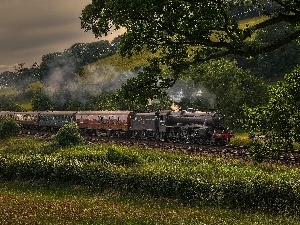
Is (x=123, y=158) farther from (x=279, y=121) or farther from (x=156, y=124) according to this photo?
(x=279, y=121)

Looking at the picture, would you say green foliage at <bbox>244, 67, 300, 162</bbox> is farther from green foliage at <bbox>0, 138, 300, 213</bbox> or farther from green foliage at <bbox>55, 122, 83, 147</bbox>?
green foliage at <bbox>55, 122, 83, 147</bbox>

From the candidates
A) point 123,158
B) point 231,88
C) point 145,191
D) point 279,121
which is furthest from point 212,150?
point 231,88

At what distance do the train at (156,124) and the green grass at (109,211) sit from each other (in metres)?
16.2

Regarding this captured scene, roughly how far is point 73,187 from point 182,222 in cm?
1260

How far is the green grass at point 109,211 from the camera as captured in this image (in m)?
20.5

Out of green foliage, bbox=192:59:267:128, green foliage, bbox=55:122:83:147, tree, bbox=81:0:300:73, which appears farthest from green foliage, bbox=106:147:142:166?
green foliage, bbox=192:59:267:128

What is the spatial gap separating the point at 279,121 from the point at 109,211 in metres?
12.5

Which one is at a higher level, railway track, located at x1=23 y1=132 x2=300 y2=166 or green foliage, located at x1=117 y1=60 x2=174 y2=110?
green foliage, located at x1=117 y1=60 x2=174 y2=110

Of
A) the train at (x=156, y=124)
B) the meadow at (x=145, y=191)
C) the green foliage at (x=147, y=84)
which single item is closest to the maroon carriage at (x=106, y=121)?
the train at (x=156, y=124)

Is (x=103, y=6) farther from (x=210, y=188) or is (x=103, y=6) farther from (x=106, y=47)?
(x=106, y=47)

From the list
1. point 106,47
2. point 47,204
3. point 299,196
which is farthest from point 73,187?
point 106,47

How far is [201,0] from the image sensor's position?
33.9 feet

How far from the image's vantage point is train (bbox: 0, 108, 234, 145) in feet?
133

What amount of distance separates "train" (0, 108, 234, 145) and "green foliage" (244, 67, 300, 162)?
25.7 meters
